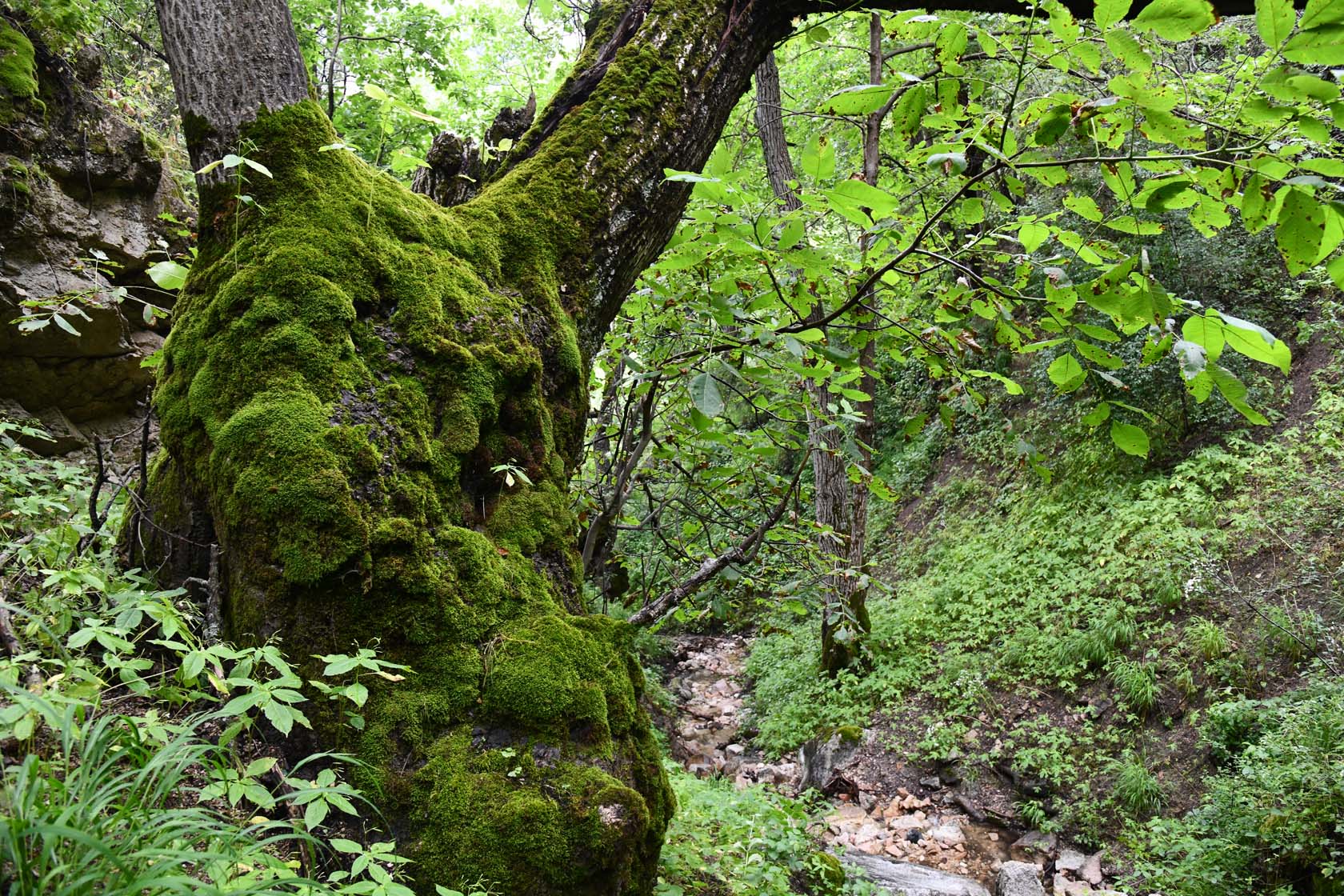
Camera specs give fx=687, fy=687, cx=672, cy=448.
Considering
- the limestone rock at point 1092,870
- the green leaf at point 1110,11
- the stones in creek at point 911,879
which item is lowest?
the stones in creek at point 911,879

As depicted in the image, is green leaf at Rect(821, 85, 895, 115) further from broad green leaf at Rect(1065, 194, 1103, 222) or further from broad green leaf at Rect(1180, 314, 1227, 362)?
broad green leaf at Rect(1180, 314, 1227, 362)

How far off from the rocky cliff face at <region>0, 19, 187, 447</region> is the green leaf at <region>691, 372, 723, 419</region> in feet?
15.1

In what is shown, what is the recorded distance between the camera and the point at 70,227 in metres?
5.10

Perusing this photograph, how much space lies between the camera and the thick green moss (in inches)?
182

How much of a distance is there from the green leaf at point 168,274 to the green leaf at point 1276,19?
7.60 ft

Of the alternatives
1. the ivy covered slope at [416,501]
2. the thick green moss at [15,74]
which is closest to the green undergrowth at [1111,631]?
the ivy covered slope at [416,501]

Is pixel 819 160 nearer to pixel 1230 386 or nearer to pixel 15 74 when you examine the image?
pixel 1230 386

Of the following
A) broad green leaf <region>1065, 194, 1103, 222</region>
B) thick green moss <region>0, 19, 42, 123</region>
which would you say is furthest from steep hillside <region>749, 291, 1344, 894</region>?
thick green moss <region>0, 19, 42, 123</region>

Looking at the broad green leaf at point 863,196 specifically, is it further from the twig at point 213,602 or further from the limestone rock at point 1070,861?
the limestone rock at point 1070,861

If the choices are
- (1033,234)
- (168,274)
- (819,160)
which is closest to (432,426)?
(168,274)

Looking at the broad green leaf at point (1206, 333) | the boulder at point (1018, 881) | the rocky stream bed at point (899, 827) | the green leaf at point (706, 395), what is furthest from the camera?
the rocky stream bed at point (899, 827)

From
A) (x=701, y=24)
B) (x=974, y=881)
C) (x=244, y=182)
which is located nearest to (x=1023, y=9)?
(x=701, y=24)

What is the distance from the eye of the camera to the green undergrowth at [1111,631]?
4984 mm

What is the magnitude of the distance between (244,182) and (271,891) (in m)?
1.73
